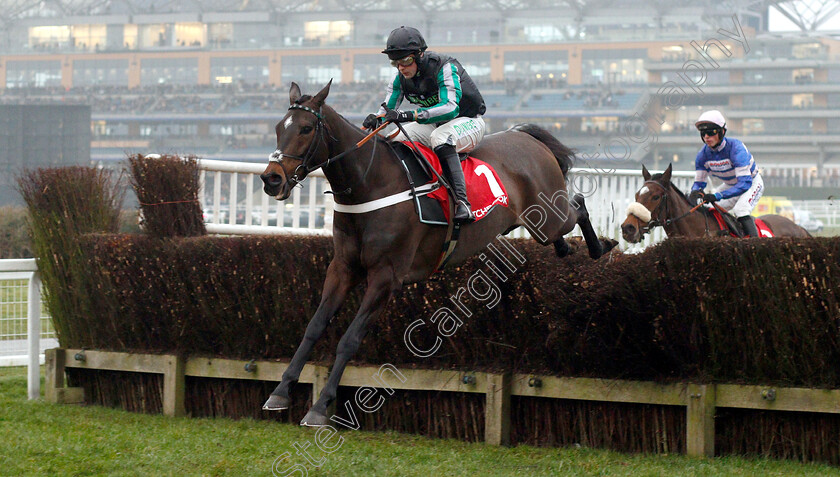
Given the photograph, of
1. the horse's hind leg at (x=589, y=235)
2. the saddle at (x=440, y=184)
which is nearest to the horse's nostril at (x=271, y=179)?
the saddle at (x=440, y=184)

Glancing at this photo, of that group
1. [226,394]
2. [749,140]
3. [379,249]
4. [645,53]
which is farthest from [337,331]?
[645,53]

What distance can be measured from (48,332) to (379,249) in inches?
169

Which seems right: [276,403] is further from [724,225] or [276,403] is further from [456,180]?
[724,225]

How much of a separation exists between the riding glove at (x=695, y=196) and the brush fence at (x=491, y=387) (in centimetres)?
330

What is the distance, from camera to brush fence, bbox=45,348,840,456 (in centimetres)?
493

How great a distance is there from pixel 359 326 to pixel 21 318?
3890 millimetres

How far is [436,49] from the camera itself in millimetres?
59312

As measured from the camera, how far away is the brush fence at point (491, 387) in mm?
4934

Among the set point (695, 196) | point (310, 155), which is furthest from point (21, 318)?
point (695, 196)

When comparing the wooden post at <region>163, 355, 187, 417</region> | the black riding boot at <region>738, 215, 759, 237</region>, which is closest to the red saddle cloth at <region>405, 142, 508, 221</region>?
the wooden post at <region>163, 355, 187, 417</region>

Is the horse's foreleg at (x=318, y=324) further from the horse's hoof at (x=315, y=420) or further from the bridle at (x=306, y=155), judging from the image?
the bridle at (x=306, y=155)

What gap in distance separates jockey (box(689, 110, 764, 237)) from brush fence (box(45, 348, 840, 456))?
3122mm

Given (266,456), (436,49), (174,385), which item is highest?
(436,49)

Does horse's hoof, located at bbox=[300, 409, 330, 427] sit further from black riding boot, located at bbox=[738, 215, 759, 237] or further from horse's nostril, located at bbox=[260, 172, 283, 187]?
black riding boot, located at bbox=[738, 215, 759, 237]
